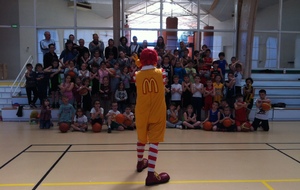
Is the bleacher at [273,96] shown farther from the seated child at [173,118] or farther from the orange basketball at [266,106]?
the seated child at [173,118]

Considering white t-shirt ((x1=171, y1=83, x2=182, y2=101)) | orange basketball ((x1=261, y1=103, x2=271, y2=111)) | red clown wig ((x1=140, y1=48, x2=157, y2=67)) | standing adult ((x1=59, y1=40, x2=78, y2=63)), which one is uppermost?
standing adult ((x1=59, y1=40, x2=78, y2=63))

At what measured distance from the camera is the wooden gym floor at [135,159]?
4418 mm

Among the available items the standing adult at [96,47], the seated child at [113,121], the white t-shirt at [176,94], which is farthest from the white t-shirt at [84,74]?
the white t-shirt at [176,94]

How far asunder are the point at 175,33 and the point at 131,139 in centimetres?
839

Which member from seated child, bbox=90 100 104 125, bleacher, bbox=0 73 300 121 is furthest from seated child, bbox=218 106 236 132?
seated child, bbox=90 100 104 125

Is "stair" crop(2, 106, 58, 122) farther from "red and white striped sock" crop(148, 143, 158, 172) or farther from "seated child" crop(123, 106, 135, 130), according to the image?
"red and white striped sock" crop(148, 143, 158, 172)

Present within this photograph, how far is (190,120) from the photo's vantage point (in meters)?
9.06

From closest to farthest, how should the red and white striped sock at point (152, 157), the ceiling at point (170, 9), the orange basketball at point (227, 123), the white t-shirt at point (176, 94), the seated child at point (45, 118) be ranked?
the red and white striped sock at point (152, 157) → the orange basketball at point (227, 123) → the seated child at point (45, 118) → the white t-shirt at point (176, 94) → the ceiling at point (170, 9)

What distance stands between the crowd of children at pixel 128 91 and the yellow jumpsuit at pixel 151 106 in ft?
13.3

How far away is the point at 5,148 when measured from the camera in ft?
21.1

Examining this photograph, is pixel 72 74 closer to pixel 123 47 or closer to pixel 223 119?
pixel 123 47

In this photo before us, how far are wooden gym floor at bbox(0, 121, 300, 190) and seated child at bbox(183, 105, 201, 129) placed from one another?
0.74 metres

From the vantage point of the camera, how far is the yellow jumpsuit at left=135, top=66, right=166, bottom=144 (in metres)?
4.49

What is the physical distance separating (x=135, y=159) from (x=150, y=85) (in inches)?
71.7
